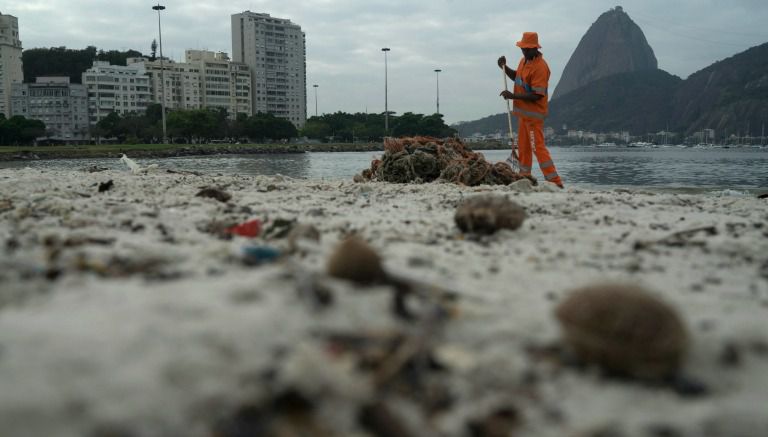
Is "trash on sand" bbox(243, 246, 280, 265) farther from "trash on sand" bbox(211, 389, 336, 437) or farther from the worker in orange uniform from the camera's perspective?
the worker in orange uniform

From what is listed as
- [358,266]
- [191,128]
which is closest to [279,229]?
[358,266]

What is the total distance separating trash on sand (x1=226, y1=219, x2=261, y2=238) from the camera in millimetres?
3277

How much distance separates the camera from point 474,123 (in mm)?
159500

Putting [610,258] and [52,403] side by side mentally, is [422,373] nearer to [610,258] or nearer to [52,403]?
[52,403]

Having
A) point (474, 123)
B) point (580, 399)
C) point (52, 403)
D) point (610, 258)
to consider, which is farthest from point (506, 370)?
point (474, 123)

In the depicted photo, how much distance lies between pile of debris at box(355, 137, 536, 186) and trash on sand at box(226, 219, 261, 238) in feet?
16.8

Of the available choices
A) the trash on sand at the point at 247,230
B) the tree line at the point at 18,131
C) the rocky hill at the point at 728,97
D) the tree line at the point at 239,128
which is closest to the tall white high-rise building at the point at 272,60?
the tree line at the point at 239,128

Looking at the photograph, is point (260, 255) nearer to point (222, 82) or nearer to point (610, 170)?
point (610, 170)

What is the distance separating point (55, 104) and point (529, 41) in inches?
4479

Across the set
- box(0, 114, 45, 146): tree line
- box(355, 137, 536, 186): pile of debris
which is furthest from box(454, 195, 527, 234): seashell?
box(0, 114, 45, 146): tree line

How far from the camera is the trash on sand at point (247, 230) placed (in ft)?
10.8

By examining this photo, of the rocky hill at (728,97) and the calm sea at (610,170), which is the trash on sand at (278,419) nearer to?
the calm sea at (610,170)

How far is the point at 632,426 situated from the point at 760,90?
141 meters

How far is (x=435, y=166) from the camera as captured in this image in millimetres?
8977
